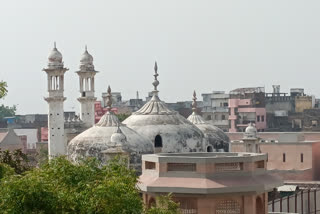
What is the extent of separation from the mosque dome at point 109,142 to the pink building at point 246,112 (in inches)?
1756

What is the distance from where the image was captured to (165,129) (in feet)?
115

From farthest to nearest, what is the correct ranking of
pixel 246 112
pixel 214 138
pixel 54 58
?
pixel 246 112, pixel 54 58, pixel 214 138

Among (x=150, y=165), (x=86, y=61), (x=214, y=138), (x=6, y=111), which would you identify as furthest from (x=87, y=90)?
(x=6, y=111)

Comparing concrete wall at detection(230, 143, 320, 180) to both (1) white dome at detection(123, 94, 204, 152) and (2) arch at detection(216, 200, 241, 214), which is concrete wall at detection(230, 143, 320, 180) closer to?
(1) white dome at detection(123, 94, 204, 152)

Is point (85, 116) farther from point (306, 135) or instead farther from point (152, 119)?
point (306, 135)

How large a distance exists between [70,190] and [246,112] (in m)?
62.7

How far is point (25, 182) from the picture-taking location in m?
15.7

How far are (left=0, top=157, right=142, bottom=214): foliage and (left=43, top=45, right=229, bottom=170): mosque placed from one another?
1020 centimetres

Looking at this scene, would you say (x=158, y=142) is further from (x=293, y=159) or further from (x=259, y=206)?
(x=293, y=159)

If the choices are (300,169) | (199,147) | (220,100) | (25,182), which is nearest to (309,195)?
(199,147)

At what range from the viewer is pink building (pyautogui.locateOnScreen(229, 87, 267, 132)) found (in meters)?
78.6

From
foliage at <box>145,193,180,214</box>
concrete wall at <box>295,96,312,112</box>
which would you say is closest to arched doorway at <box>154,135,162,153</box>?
foliage at <box>145,193,180,214</box>

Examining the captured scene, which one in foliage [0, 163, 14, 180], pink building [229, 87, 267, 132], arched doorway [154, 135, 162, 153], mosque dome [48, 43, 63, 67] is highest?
mosque dome [48, 43, 63, 67]

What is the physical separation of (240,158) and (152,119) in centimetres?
1365
